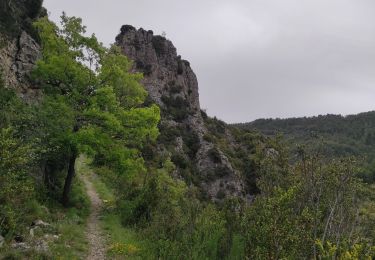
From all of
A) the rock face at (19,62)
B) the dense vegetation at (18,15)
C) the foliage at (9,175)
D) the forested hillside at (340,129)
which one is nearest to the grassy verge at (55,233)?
the foliage at (9,175)

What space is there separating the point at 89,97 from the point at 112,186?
39.3 feet

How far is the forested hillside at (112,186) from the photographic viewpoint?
12078mm

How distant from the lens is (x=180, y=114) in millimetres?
63688

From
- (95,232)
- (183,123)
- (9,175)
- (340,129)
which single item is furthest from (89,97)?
(340,129)

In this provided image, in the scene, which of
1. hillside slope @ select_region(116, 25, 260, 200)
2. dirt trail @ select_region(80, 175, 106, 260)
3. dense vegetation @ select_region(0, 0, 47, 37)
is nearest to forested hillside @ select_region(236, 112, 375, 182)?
hillside slope @ select_region(116, 25, 260, 200)

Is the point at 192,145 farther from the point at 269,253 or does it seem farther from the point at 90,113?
the point at 269,253

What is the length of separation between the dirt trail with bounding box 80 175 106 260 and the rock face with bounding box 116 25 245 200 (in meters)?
23.7

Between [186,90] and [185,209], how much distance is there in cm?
5600

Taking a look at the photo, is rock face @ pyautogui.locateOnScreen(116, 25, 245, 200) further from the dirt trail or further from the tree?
the tree

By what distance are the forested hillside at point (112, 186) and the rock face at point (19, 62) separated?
0.07 metres

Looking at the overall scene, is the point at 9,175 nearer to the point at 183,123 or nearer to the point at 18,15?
the point at 18,15

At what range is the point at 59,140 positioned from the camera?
18.9 m

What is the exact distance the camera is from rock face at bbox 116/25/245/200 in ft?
171

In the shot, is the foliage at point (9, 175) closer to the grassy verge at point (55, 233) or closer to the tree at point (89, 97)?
the grassy verge at point (55, 233)
